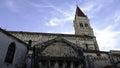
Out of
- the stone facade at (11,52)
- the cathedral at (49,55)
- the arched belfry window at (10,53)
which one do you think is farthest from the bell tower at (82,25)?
the arched belfry window at (10,53)

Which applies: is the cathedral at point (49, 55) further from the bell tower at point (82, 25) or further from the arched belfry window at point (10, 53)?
the bell tower at point (82, 25)

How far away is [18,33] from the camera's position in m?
32.7

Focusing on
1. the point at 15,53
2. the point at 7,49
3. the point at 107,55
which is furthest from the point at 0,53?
the point at 107,55

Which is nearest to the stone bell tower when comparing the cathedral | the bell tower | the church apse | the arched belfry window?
the bell tower

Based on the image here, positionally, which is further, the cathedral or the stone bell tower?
the stone bell tower

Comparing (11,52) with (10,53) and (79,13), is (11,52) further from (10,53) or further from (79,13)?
(79,13)

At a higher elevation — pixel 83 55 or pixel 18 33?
pixel 18 33

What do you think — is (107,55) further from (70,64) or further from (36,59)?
(36,59)

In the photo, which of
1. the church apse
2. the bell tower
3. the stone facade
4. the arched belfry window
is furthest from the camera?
the bell tower

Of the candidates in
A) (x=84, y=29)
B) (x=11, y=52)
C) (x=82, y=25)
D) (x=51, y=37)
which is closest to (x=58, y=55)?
(x=11, y=52)

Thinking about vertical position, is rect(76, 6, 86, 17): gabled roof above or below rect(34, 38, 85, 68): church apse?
above

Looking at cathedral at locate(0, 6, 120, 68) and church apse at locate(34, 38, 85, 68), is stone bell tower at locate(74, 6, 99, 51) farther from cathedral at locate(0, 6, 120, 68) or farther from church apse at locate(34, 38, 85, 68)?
church apse at locate(34, 38, 85, 68)

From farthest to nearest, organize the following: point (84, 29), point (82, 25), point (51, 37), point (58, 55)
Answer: point (82, 25), point (84, 29), point (51, 37), point (58, 55)

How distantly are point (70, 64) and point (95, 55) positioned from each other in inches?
149
